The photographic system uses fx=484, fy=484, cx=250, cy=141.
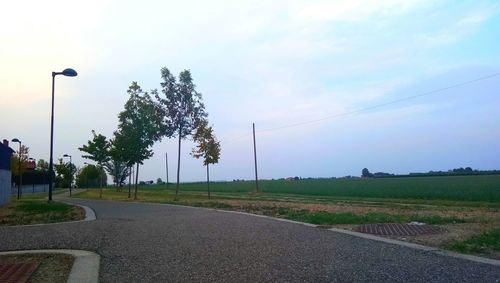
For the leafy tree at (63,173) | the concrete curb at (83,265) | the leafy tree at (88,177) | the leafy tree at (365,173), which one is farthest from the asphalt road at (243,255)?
the leafy tree at (365,173)

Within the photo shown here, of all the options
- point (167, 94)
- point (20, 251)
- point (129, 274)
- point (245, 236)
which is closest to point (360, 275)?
point (129, 274)

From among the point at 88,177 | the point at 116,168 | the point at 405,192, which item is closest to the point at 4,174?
the point at 116,168

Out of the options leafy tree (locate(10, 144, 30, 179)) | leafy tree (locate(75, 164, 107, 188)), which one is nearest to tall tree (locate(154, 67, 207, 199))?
leafy tree (locate(10, 144, 30, 179))

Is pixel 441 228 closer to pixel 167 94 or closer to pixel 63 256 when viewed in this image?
pixel 63 256

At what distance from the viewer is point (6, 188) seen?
105 ft

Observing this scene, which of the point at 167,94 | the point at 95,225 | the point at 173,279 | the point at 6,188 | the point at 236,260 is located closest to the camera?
Result: the point at 173,279

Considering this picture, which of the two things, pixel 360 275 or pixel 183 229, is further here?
pixel 183 229

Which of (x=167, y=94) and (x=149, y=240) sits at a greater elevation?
(x=167, y=94)

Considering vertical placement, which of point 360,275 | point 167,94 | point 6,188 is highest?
point 167,94

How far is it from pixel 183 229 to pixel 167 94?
75.6 ft

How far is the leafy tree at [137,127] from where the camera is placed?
119 feet

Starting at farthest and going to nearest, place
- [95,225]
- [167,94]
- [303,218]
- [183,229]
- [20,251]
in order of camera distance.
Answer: [167,94] → [303,218] → [95,225] → [183,229] → [20,251]

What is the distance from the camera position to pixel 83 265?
795cm

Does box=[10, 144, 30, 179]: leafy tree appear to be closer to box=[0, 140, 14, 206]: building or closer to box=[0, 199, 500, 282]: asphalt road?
box=[0, 140, 14, 206]: building
